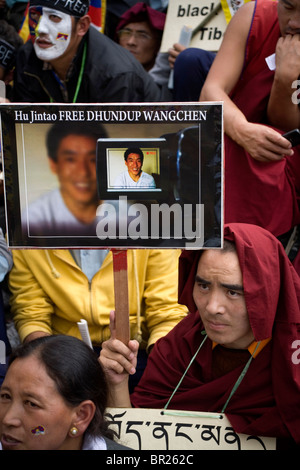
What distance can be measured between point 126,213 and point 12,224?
387 millimetres

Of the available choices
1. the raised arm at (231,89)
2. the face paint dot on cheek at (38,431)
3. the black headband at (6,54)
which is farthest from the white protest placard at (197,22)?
the face paint dot on cheek at (38,431)

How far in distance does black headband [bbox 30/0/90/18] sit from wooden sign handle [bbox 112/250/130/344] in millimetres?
2519

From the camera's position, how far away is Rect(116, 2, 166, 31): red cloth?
511 cm

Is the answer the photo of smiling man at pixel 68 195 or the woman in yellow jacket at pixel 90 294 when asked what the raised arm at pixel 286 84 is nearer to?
the woman in yellow jacket at pixel 90 294

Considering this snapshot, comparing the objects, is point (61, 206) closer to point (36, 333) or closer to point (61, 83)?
point (36, 333)

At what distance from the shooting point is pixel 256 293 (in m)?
2.41

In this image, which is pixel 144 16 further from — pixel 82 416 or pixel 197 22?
pixel 82 416

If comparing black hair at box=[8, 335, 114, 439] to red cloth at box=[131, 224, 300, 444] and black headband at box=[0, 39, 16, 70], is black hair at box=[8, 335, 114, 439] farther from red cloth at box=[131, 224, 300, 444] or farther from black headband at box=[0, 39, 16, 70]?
black headband at box=[0, 39, 16, 70]

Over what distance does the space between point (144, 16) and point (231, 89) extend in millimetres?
1952

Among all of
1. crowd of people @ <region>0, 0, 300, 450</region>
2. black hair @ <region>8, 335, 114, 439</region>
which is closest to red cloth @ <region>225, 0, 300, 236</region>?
crowd of people @ <region>0, 0, 300, 450</region>

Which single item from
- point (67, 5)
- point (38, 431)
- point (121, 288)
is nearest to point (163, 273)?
point (121, 288)

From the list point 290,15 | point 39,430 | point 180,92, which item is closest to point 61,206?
point 39,430

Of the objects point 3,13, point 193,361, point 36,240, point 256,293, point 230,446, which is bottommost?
point 230,446

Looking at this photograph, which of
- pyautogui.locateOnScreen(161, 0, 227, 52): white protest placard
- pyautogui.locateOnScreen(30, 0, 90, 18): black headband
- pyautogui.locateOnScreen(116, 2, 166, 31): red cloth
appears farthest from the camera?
pyautogui.locateOnScreen(116, 2, 166, 31): red cloth
